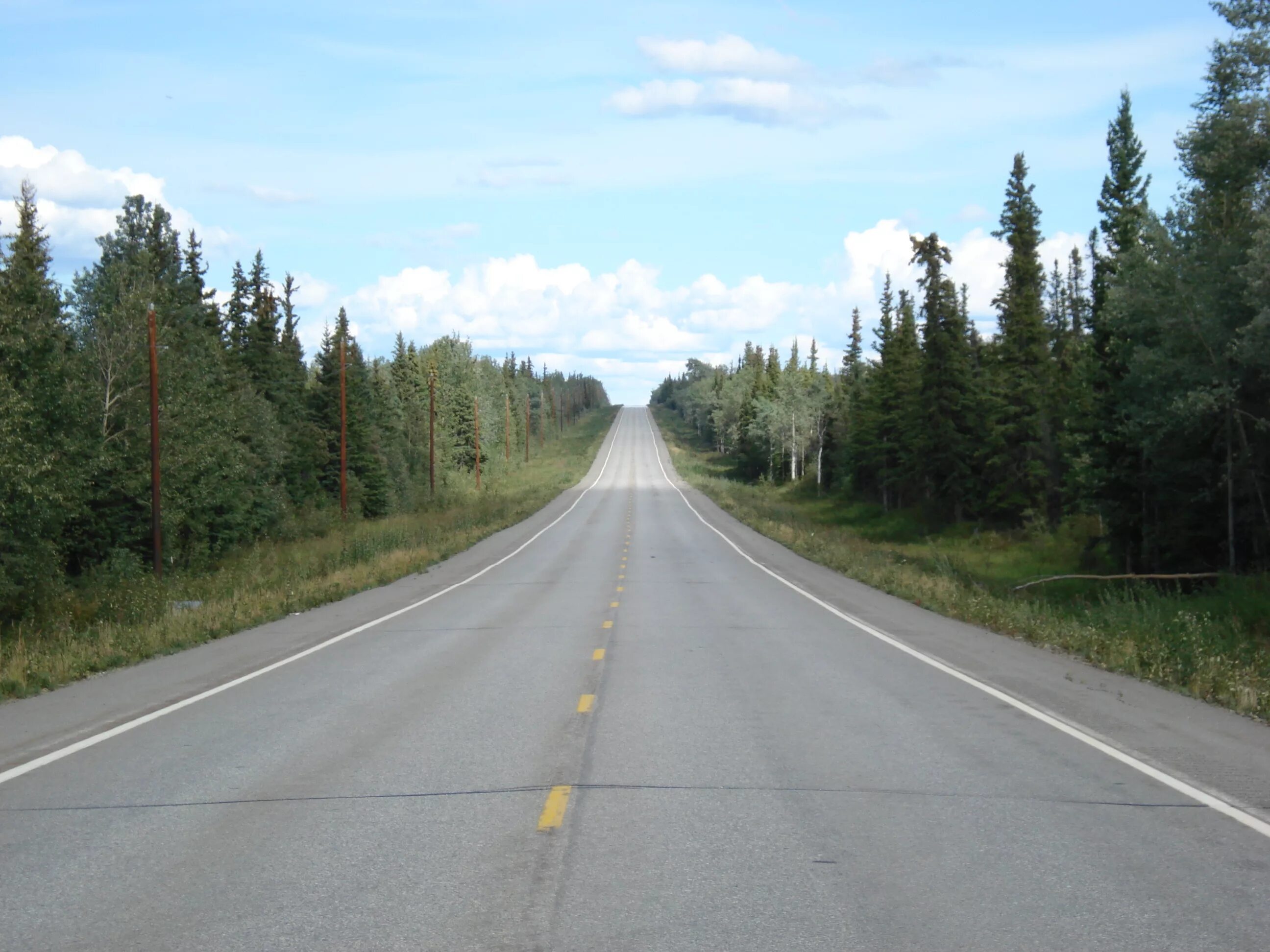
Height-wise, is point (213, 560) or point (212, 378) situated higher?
point (212, 378)

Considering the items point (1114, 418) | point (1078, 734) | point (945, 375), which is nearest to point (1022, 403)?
point (945, 375)

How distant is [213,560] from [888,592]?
2740 cm

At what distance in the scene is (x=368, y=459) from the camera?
74.7m

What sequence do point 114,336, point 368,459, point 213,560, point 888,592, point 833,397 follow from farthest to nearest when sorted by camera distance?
1. point 833,397
2. point 368,459
3. point 213,560
4. point 114,336
5. point 888,592

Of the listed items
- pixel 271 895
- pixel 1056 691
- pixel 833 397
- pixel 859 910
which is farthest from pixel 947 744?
pixel 833 397

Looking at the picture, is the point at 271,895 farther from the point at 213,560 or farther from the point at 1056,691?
the point at 213,560

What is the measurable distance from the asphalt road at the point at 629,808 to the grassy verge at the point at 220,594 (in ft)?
3.59

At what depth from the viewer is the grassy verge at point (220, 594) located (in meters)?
14.6

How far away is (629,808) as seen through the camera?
720cm

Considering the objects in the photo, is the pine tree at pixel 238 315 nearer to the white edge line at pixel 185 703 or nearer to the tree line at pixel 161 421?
the tree line at pixel 161 421

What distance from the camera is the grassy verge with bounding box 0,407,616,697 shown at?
1463 centimetres

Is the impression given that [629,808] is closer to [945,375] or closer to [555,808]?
[555,808]

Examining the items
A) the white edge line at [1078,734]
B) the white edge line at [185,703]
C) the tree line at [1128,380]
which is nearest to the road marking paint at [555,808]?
the white edge line at [185,703]

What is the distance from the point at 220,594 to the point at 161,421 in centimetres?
1691
